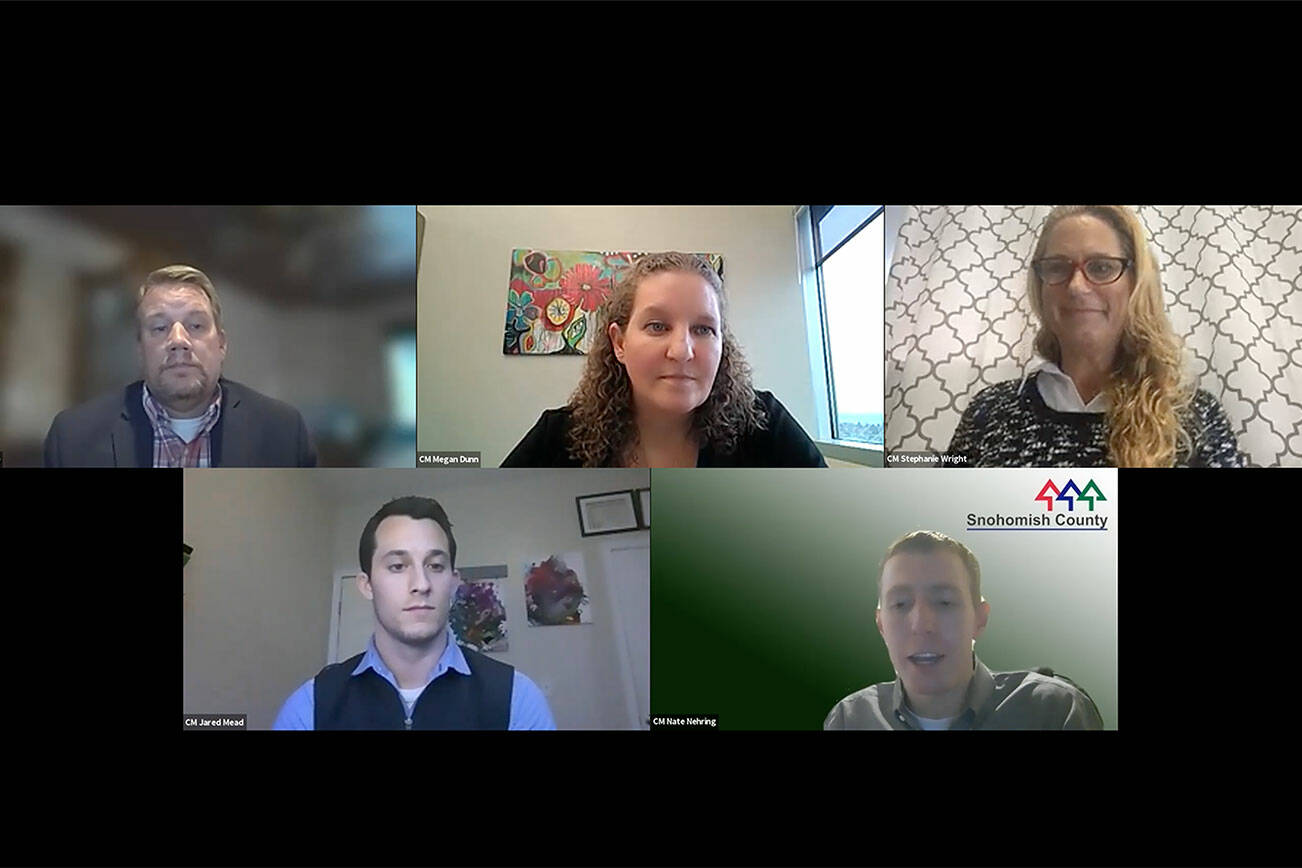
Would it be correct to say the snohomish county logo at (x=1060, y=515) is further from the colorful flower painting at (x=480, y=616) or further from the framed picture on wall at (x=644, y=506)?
the colorful flower painting at (x=480, y=616)

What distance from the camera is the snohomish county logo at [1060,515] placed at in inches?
109

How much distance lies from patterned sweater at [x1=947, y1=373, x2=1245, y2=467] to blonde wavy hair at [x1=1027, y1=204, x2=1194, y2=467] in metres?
0.05

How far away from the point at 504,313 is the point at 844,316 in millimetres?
1027

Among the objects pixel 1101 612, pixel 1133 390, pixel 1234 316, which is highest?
pixel 1234 316

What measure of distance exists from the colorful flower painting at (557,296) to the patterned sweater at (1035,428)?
2.95ft

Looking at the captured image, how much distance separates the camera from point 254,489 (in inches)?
112

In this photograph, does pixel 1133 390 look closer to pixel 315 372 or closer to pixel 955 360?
pixel 955 360

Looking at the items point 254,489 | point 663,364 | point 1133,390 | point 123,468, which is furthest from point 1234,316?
point 123,468

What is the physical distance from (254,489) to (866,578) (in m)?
1.92

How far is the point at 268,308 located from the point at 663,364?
1.22 m

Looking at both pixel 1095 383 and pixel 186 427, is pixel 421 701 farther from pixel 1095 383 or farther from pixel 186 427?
pixel 1095 383

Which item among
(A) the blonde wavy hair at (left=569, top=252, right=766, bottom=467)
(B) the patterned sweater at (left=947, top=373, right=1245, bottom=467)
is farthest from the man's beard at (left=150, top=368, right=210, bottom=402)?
(B) the patterned sweater at (left=947, top=373, right=1245, bottom=467)

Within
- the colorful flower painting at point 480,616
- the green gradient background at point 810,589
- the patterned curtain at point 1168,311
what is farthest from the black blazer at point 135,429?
the patterned curtain at point 1168,311

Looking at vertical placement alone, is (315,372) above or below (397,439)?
above
